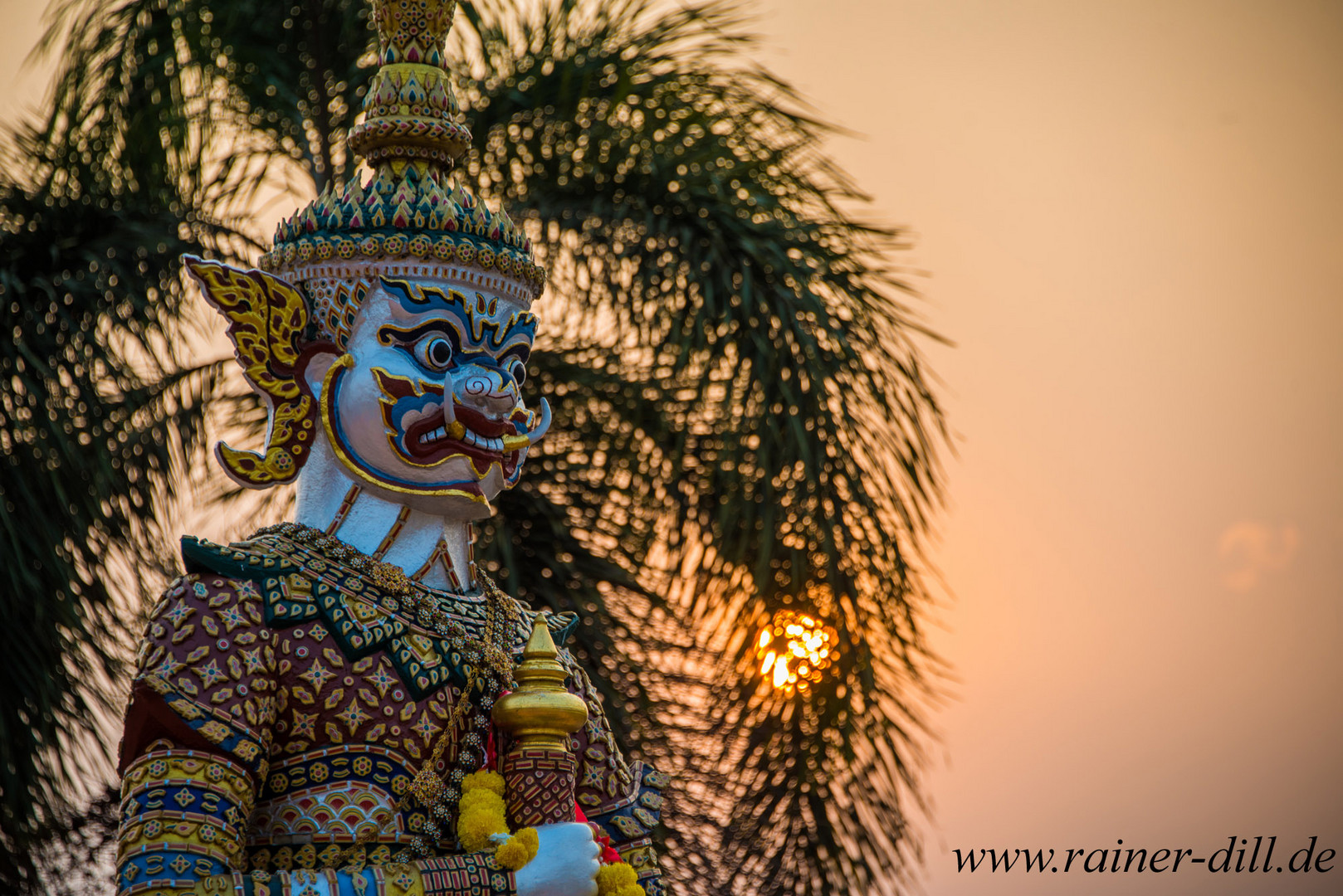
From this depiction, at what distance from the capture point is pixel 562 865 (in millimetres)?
3361

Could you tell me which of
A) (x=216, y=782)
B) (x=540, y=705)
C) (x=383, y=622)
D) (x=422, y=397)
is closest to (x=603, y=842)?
(x=540, y=705)

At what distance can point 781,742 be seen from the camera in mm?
6387

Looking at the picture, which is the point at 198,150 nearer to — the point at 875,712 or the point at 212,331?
the point at 212,331

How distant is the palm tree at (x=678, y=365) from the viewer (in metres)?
6.40

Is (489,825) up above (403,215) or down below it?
below

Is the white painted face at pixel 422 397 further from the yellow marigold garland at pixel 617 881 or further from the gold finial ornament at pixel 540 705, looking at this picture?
the yellow marigold garland at pixel 617 881

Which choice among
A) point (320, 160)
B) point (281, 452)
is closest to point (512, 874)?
point (281, 452)

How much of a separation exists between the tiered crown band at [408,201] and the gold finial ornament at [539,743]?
0.91 m

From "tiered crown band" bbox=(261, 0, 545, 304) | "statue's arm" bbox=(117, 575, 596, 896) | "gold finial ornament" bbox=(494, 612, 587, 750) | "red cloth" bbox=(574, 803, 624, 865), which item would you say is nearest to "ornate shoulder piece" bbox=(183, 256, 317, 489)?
"tiered crown band" bbox=(261, 0, 545, 304)

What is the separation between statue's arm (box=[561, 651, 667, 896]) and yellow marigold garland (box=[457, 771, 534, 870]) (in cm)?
29

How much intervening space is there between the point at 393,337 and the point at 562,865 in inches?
47.9

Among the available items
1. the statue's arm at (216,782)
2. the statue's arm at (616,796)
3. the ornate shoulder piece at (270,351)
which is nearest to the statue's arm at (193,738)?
the statue's arm at (216,782)

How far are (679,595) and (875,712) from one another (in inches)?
35.5

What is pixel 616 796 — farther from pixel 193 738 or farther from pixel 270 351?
pixel 270 351
